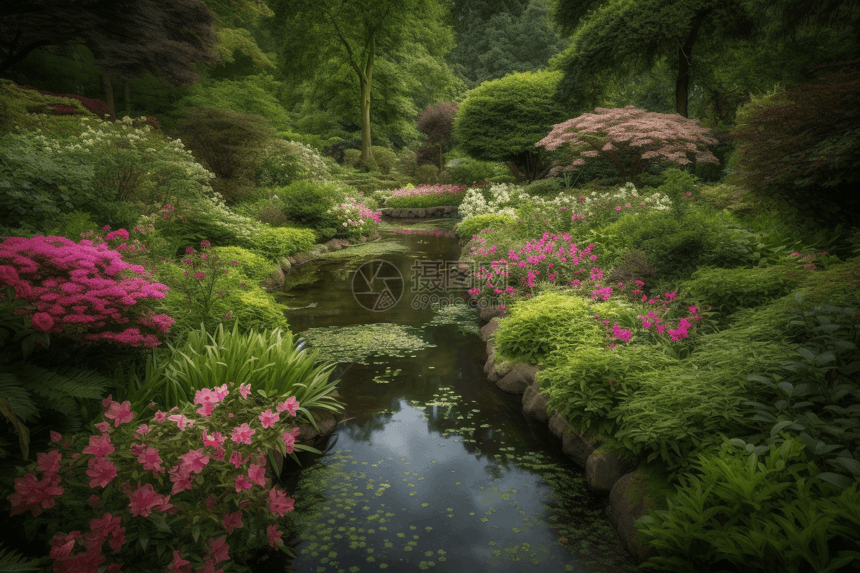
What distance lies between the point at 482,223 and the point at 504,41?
30276mm

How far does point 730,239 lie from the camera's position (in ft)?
16.7

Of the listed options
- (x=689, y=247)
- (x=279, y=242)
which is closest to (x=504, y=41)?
(x=279, y=242)

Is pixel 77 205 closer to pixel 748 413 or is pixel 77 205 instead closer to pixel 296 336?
pixel 296 336

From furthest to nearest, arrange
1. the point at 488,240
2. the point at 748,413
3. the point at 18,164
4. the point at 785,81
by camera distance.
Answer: the point at 785,81 → the point at 488,240 → the point at 18,164 → the point at 748,413

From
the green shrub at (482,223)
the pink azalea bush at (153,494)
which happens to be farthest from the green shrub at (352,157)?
the pink azalea bush at (153,494)

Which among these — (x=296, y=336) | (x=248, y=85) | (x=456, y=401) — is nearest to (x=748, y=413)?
(x=456, y=401)

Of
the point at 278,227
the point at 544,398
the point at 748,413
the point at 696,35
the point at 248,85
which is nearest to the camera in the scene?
the point at 748,413

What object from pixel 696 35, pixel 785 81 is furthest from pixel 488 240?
pixel 696 35

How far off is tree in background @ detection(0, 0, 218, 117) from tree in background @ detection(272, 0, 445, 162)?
1495cm

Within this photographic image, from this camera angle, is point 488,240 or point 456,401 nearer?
point 456,401

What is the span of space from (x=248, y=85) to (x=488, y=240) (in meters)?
13.8

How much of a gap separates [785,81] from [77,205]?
15.6 meters

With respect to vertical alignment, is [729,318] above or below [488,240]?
below

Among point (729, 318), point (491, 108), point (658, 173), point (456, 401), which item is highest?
point (491, 108)
